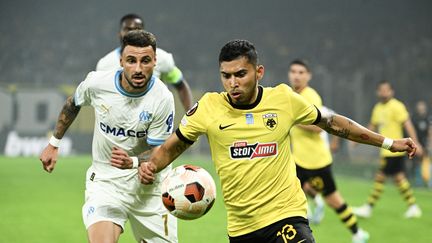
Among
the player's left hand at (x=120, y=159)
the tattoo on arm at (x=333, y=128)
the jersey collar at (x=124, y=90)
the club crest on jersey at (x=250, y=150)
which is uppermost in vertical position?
the jersey collar at (x=124, y=90)

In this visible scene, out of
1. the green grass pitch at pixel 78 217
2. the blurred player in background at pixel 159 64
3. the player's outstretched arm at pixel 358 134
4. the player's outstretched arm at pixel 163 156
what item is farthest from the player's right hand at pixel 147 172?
the green grass pitch at pixel 78 217

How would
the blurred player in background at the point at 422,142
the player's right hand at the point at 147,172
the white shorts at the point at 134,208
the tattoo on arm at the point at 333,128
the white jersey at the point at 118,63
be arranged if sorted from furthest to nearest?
the blurred player in background at the point at 422,142 < the white jersey at the point at 118,63 < the white shorts at the point at 134,208 < the tattoo on arm at the point at 333,128 < the player's right hand at the point at 147,172

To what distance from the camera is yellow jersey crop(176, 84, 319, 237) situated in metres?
4.35

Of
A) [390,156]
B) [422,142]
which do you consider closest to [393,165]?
[390,156]

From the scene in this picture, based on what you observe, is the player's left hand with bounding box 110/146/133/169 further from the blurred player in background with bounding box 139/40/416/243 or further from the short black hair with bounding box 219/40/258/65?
the short black hair with bounding box 219/40/258/65

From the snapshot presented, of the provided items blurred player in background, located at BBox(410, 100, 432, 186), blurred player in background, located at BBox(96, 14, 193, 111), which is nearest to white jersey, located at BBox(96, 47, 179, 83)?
blurred player in background, located at BBox(96, 14, 193, 111)

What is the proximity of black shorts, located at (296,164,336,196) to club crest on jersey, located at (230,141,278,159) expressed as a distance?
171 inches

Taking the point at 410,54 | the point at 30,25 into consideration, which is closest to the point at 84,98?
the point at 410,54

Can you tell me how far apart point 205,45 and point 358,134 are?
2381 centimetres

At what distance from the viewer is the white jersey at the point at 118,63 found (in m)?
6.25

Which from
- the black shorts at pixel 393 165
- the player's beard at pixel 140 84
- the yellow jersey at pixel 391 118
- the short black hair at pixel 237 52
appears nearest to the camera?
the short black hair at pixel 237 52

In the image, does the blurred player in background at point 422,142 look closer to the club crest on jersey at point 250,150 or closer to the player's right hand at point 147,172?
the club crest on jersey at point 250,150

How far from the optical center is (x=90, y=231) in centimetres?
476

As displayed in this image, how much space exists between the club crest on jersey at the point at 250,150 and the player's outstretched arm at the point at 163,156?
0.99 ft
